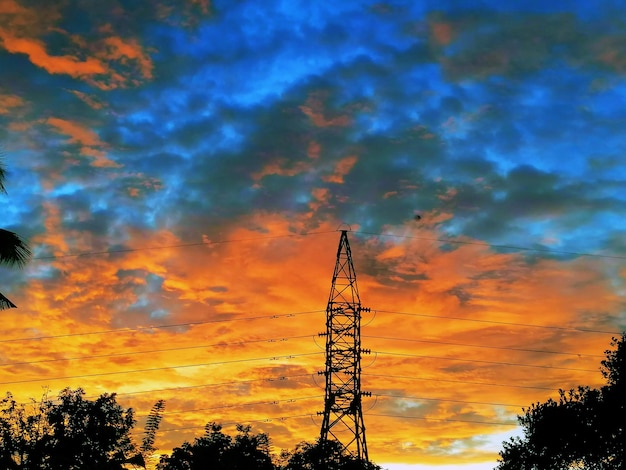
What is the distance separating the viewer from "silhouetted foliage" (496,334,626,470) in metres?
63.6

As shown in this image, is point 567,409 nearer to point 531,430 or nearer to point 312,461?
point 531,430

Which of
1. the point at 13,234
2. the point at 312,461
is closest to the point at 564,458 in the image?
the point at 312,461

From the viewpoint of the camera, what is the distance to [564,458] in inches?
2852

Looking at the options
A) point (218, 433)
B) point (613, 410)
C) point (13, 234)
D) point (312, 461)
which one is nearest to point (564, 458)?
point (613, 410)

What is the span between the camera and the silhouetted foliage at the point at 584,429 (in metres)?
63.6

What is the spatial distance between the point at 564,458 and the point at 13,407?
6203 centimetres

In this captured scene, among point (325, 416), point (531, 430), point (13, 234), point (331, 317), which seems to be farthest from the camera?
point (531, 430)

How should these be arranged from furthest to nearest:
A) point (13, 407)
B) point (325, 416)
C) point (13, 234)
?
point (13, 407) → point (325, 416) → point (13, 234)

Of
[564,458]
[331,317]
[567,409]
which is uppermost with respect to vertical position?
[331,317]

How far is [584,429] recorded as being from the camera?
68812 millimetres

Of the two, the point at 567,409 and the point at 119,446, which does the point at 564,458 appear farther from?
the point at 119,446

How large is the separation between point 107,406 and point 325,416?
107 feet

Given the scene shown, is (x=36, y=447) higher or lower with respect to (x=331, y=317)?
lower

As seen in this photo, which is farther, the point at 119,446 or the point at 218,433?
the point at 218,433
